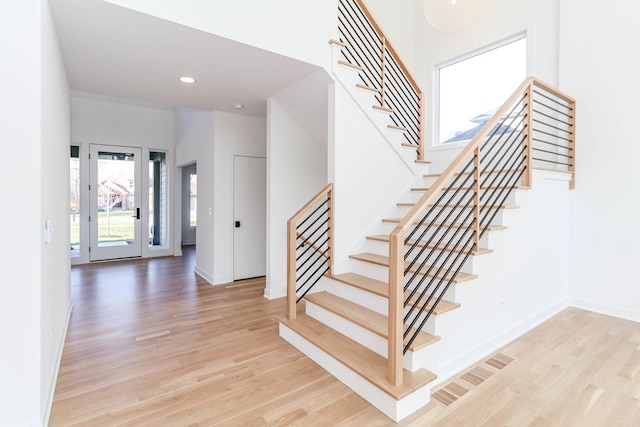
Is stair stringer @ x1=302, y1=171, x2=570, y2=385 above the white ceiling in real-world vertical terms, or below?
below

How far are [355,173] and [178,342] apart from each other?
235 centimetres

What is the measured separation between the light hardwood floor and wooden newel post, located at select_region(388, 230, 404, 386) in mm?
295

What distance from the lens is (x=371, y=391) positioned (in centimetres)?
205

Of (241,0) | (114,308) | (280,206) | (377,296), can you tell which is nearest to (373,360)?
(377,296)

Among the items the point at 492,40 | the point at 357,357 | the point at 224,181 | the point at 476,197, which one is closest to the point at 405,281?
the point at 357,357

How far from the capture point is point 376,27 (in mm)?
3674

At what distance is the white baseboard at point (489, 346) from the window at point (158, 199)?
6638mm

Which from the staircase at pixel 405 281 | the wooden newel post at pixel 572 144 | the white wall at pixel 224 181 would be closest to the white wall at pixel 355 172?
the staircase at pixel 405 281

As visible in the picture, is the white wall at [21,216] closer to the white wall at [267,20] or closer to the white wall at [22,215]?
the white wall at [22,215]

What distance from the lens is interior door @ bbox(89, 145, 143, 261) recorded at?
6.36 meters

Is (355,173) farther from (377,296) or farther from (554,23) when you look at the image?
(554,23)

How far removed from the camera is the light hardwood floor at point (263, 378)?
6.32ft

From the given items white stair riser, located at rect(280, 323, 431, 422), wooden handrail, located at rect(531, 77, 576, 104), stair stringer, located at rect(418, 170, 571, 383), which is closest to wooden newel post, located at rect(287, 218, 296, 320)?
white stair riser, located at rect(280, 323, 431, 422)

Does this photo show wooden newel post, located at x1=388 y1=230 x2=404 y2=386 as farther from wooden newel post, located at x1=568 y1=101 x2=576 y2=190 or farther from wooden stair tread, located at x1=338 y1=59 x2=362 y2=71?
wooden newel post, located at x1=568 y1=101 x2=576 y2=190
